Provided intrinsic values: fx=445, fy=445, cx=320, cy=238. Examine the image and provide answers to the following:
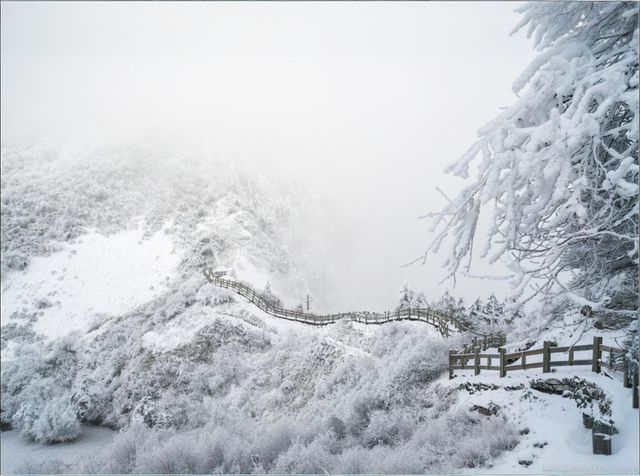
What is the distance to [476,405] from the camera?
10.3 metres

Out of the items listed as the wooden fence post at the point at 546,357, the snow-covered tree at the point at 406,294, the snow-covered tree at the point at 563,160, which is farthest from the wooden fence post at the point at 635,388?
the snow-covered tree at the point at 406,294

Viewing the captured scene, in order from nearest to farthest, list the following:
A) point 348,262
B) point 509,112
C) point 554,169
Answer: point 554,169 < point 509,112 < point 348,262

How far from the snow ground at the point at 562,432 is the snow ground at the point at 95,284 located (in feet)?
70.7

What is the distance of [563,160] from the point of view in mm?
4336

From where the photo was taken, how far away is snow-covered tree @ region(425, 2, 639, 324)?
14.1 feet

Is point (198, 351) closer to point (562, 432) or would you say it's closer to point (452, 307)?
point (452, 307)

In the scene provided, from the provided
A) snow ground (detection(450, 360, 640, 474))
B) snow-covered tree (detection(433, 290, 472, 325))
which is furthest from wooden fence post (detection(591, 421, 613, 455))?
snow-covered tree (detection(433, 290, 472, 325))

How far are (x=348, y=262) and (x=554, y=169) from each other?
680 inches

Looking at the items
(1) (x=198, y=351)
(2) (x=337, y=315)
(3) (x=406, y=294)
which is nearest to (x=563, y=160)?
(2) (x=337, y=315)

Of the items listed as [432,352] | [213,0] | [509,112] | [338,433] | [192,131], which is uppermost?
[192,131]

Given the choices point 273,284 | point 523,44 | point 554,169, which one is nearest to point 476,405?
point 554,169

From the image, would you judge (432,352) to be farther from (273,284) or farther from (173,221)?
(173,221)

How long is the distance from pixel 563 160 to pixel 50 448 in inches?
849

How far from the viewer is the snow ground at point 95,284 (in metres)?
25.5
